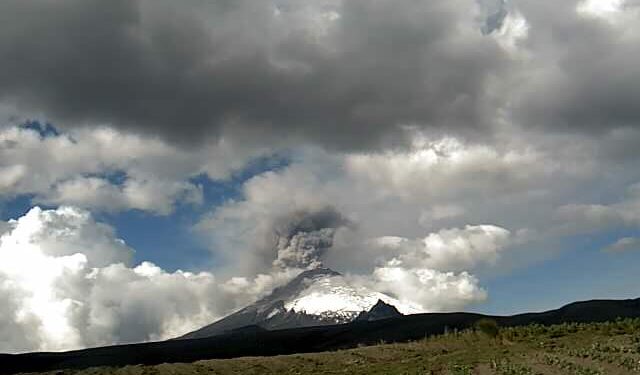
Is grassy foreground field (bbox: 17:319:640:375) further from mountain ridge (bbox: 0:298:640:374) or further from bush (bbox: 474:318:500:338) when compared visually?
mountain ridge (bbox: 0:298:640:374)

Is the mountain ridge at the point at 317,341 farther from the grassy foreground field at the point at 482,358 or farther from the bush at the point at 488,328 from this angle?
the grassy foreground field at the point at 482,358

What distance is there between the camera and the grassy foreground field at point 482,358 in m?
47.4

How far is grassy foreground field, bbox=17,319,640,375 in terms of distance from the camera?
4744 cm

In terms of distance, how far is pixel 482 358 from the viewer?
5209cm

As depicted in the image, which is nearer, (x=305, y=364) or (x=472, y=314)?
(x=305, y=364)

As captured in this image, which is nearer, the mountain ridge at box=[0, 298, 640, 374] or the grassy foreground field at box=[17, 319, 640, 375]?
the grassy foreground field at box=[17, 319, 640, 375]

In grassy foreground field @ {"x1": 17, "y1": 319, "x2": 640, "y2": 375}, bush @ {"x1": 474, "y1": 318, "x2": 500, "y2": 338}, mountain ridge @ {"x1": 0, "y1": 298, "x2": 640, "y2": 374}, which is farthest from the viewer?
mountain ridge @ {"x1": 0, "y1": 298, "x2": 640, "y2": 374}

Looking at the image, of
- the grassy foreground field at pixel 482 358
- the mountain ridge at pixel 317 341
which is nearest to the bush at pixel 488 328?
the grassy foreground field at pixel 482 358

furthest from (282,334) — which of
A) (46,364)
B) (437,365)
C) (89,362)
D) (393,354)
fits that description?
(437,365)

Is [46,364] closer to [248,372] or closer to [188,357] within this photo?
[188,357]

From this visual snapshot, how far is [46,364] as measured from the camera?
153 meters

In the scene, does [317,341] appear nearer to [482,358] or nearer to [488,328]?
[488,328]

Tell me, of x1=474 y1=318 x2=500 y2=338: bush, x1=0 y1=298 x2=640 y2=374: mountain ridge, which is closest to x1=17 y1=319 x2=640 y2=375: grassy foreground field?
x1=474 y1=318 x2=500 y2=338: bush

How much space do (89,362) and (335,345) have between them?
181ft
